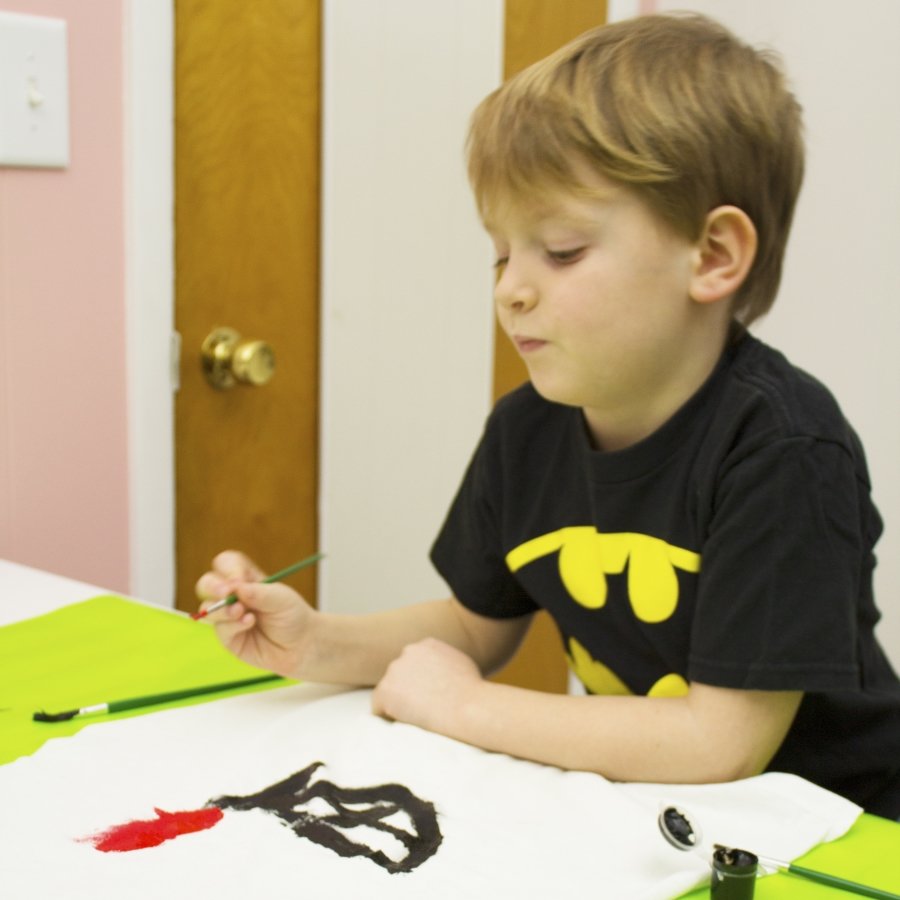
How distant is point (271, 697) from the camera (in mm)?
888

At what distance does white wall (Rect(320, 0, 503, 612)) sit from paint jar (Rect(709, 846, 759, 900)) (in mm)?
1294

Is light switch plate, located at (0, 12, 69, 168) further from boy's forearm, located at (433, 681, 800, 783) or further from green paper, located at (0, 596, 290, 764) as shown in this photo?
boy's forearm, located at (433, 681, 800, 783)

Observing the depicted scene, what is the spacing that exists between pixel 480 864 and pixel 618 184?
44 centimetres

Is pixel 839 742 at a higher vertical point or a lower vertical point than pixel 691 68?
lower

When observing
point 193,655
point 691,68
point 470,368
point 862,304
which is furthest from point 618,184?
point 470,368

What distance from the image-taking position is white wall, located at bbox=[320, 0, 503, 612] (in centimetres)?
177

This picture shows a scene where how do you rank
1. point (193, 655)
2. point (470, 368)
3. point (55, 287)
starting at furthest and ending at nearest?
point (470, 368)
point (55, 287)
point (193, 655)

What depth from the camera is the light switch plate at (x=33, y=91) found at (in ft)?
4.08

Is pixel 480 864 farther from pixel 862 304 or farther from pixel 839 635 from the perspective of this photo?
pixel 862 304

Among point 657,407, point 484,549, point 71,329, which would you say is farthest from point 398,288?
point 657,407

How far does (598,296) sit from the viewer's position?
32.1 inches

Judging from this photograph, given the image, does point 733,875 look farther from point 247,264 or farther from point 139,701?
point 247,264

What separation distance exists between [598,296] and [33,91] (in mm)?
755

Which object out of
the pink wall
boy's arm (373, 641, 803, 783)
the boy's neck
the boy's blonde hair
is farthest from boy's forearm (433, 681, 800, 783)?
the pink wall
